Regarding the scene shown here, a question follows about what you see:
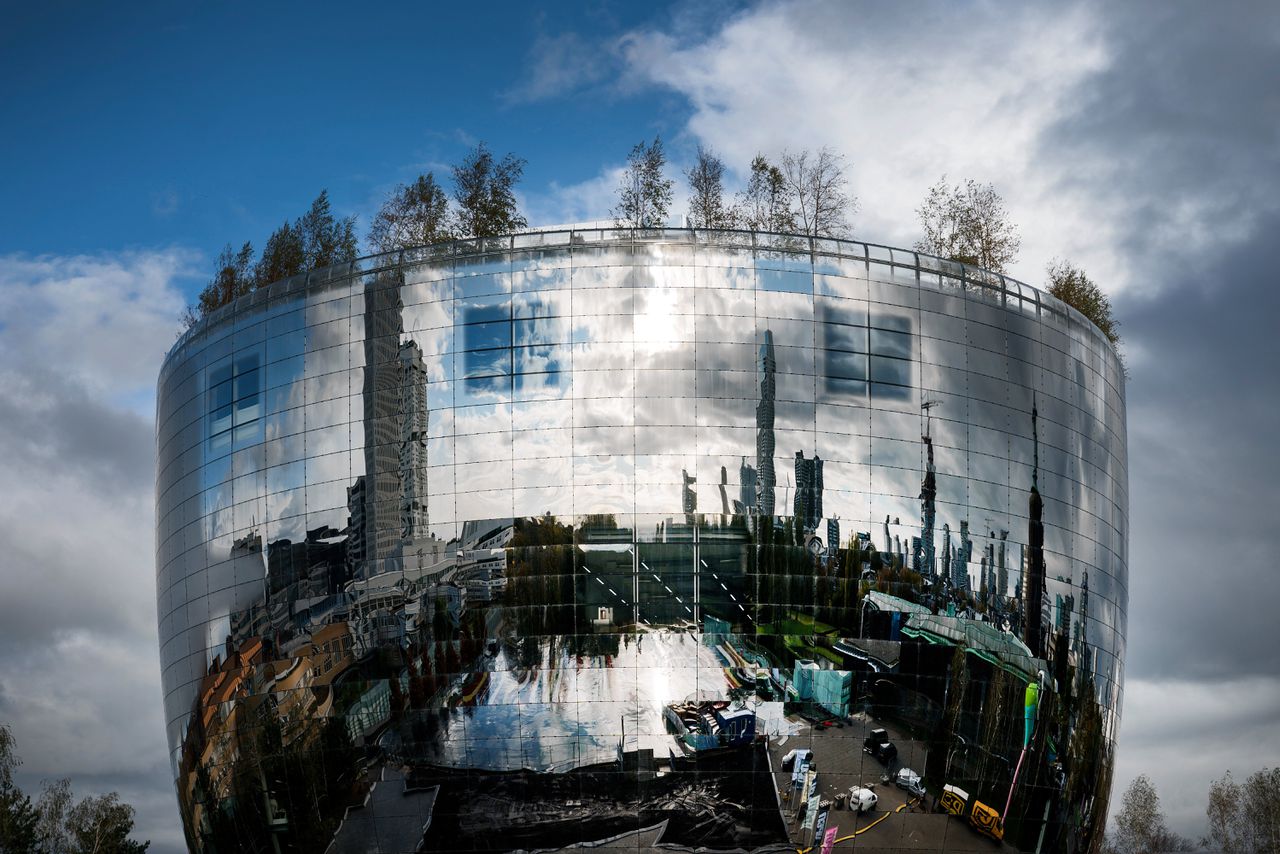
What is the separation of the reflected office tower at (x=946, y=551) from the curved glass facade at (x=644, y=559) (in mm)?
59

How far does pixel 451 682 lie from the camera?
84.8 feet

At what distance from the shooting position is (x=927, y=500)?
90.4 feet

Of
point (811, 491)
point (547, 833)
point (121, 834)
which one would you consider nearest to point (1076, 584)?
point (811, 491)

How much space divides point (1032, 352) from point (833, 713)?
959 cm

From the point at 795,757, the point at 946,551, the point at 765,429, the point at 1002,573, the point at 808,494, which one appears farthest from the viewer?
the point at 1002,573

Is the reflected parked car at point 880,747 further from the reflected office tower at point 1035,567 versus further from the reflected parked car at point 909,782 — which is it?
the reflected office tower at point 1035,567

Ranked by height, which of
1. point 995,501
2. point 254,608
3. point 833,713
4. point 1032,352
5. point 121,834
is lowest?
point 121,834

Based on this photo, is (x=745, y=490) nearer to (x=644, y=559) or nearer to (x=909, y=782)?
(x=644, y=559)

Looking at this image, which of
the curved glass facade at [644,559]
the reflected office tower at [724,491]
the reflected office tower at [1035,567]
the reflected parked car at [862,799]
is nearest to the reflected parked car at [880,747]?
the curved glass facade at [644,559]

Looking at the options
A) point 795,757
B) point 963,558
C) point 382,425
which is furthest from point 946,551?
point 382,425

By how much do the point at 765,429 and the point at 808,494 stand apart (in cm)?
147

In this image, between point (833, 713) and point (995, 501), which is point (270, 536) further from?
point (995, 501)

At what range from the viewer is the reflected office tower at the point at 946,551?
27.3 m

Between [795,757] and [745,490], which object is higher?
[745,490]
